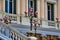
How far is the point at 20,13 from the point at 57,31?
3264mm

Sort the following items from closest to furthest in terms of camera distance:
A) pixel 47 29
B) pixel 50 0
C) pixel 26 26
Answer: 1. pixel 26 26
2. pixel 47 29
3. pixel 50 0

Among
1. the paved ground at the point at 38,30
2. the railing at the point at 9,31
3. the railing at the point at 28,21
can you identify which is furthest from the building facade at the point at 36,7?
the railing at the point at 9,31

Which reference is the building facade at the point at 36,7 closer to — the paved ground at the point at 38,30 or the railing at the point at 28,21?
the railing at the point at 28,21

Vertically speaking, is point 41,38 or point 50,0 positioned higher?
point 50,0

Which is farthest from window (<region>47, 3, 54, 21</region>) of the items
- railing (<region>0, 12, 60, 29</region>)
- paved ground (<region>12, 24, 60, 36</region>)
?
paved ground (<region>12, 24, 60, 36</region>)

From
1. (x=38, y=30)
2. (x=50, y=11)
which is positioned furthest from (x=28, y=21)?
(x=50, y=11)

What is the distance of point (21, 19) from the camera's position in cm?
1652

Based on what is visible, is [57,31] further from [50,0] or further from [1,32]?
[1,32]

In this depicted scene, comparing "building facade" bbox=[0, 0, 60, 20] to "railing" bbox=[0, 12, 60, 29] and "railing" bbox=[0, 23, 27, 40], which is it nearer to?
"railing" bbox=[0, 12, 60, 29]

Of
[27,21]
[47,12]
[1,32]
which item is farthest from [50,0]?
[1,32]

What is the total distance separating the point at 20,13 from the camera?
57.1 ft

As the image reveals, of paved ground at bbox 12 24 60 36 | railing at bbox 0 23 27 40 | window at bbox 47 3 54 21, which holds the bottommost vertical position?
paved ground at bbox 12 24 60 36

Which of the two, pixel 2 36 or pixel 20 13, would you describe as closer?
pixel 2 36

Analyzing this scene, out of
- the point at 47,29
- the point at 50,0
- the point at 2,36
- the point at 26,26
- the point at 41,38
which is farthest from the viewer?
the point at 50,0
